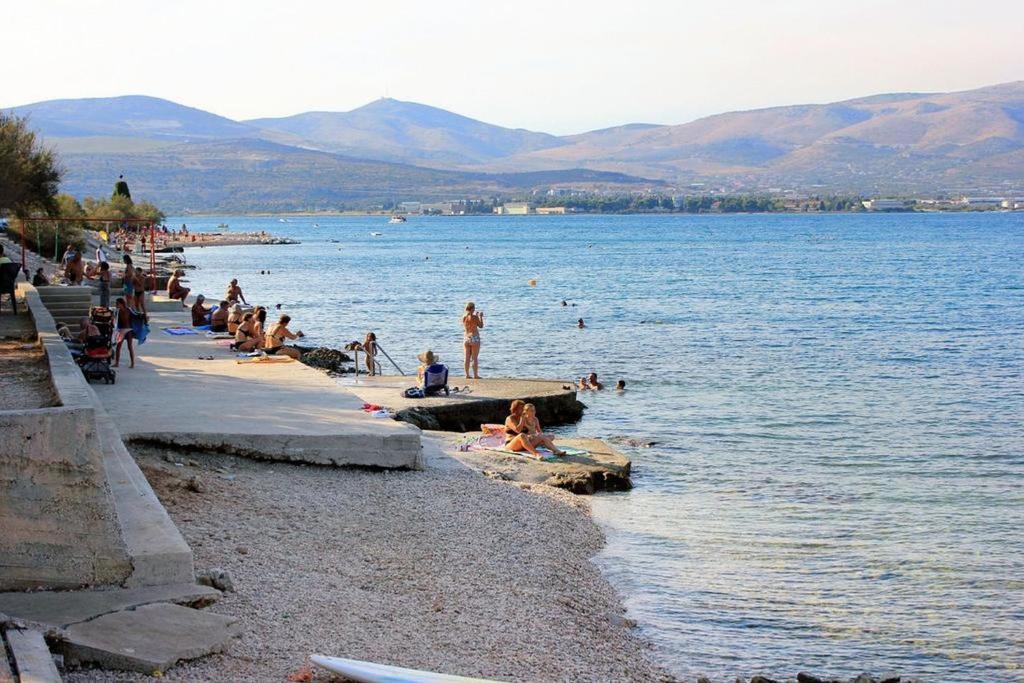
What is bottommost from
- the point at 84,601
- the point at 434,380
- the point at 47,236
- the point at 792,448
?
the point at 792,448

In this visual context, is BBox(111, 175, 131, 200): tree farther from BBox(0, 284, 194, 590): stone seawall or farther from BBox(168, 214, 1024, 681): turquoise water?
BBox(0, 284, 194, 590): stone seawall

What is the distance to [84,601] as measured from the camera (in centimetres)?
729

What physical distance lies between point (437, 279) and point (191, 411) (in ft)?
176

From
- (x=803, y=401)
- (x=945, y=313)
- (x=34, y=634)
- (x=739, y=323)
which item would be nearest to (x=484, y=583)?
(x=34, y=634)

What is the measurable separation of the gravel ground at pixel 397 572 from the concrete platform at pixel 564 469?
38.0 inches

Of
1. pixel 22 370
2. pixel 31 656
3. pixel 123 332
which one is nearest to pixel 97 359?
pixel 22 370

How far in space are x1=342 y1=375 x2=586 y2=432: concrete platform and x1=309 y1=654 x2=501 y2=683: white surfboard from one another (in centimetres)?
995

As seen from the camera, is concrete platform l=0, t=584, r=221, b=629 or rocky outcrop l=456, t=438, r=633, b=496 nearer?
concrete platform l=0, t=584, r=221, b=629

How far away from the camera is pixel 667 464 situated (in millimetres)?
17156

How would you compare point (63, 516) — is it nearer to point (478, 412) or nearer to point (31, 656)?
point (31, 656)

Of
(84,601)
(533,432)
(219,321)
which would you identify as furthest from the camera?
(219,321)

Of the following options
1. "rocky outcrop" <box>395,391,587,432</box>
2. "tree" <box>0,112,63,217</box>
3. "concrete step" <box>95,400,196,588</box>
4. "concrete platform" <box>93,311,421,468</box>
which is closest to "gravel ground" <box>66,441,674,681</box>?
"concrete platform" <box>93,311,421,468</box>

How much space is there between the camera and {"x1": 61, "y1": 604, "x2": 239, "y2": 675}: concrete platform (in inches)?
256

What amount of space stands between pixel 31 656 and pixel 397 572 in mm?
4081
